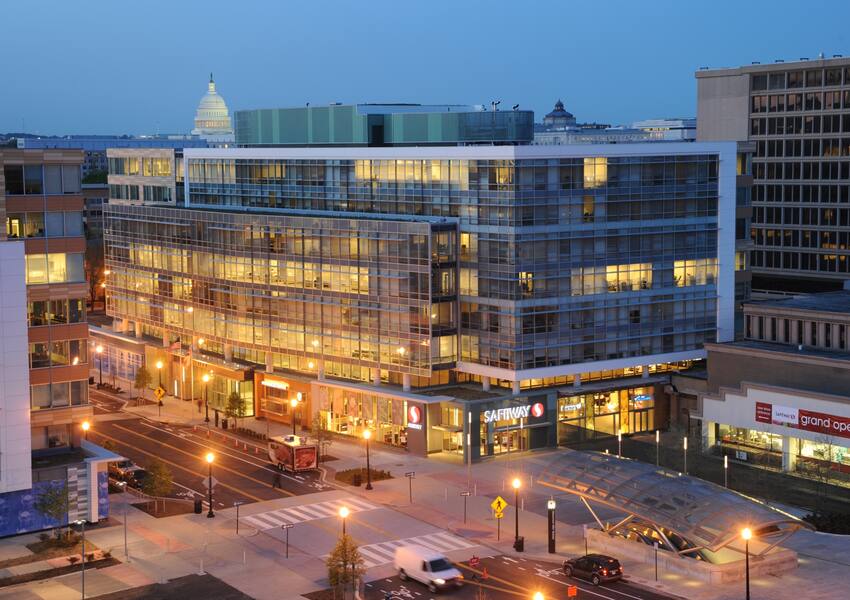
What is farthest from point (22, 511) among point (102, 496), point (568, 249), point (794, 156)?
point (794, 156)

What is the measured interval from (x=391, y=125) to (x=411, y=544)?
55292 mm

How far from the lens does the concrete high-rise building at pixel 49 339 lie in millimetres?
78000

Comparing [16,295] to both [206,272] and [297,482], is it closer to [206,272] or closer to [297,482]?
[297,482]

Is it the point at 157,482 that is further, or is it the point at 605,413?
the point at 605,413

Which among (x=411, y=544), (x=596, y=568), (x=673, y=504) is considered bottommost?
(x=411, y=544)

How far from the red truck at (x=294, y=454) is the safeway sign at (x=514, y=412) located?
13.3 meters

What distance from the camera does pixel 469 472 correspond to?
88.6 metres

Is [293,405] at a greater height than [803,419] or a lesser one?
lesser

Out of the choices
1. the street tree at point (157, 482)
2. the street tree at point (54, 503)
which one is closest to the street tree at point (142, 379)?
the street tree at point (157, 482)

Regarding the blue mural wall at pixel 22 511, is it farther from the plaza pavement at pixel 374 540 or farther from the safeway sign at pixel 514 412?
the safeway sign at pixel 514 412

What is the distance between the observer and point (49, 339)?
8044 centimetres

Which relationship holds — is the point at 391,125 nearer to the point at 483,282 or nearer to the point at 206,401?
the point at 483,282

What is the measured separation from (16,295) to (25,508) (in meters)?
13.0

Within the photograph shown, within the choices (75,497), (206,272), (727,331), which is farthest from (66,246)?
(727,331)
